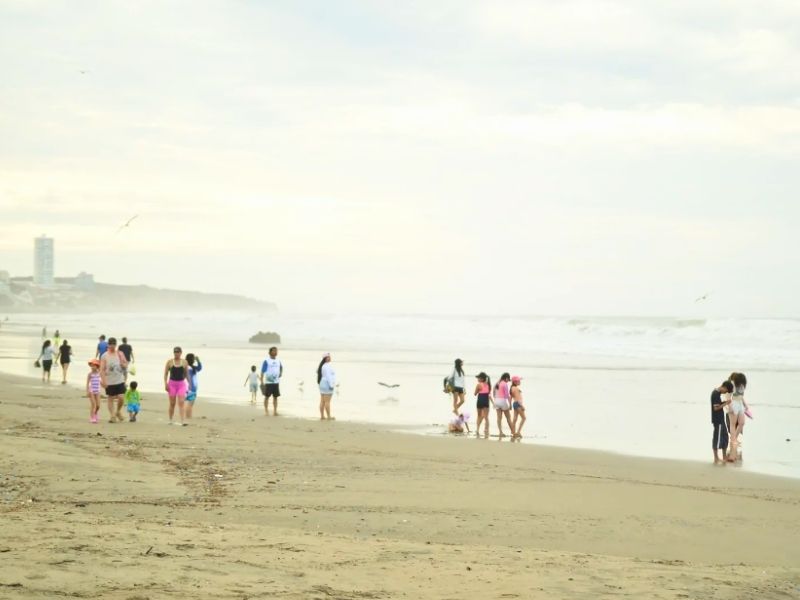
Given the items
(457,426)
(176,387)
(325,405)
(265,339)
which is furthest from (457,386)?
(265,339)

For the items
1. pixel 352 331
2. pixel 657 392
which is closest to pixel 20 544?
pixel 657 392

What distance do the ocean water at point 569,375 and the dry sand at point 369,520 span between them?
10.8 ft

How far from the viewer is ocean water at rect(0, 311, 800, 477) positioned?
18859 millimetres

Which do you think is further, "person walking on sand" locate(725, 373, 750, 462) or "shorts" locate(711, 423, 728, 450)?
"shorts" locate(711, 423, 728, 450)

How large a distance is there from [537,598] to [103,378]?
12786 mm

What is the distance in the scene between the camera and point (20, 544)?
657 centimetres

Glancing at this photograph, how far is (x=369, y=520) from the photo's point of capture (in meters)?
9.22

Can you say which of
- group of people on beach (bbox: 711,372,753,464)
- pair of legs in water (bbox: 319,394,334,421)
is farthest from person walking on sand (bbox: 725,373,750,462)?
pair of legs in water (bbox: 319,394,334,421)

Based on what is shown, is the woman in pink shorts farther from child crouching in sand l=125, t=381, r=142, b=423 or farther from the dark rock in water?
the dark rock in water

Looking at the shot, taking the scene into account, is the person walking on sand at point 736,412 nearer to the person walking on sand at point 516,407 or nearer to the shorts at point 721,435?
the shorts at point 721,435

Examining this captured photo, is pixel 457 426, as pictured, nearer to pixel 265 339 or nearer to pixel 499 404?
pixel 499 404

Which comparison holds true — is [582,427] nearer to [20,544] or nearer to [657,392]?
[657,392]

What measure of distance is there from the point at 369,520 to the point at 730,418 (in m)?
8.31

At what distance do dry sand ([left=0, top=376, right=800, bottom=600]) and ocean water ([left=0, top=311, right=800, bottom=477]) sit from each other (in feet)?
10.8
